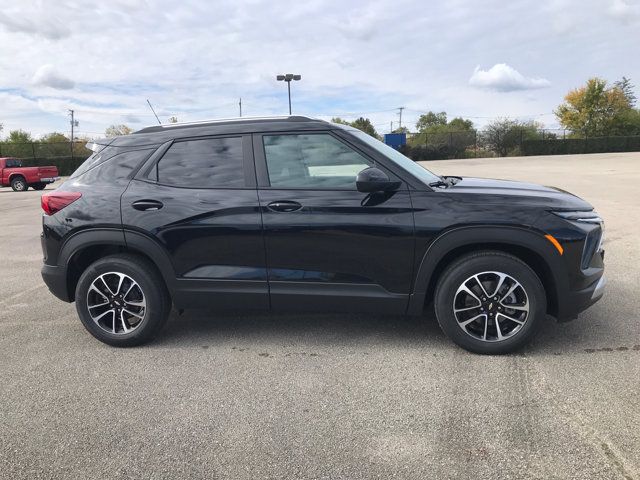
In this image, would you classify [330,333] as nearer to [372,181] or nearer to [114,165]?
[372,181]

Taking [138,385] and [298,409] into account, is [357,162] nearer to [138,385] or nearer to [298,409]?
[298,409]

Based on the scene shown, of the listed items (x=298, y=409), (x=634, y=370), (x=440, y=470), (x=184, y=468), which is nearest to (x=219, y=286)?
(x=298, y=409)

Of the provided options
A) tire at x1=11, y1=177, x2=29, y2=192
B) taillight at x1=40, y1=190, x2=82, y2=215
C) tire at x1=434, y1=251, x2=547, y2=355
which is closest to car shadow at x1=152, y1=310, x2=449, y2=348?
tire at x1=434, y1=251, x2=547, y2=355

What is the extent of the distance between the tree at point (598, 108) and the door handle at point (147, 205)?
69171 mm

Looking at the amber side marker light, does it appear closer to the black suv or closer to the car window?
the black suv

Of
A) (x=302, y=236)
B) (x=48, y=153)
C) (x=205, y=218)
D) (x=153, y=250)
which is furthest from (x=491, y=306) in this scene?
(x=48, y=153)

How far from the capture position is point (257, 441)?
2.71m

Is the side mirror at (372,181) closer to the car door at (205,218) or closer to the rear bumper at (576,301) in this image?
the car door at (205,218)

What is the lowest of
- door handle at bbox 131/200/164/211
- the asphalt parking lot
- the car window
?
the asphalt parking lot

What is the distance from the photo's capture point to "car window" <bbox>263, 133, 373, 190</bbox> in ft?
12.2

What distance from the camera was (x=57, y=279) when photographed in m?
4.08

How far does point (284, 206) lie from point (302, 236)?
0.86ft

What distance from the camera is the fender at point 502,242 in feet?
11.2

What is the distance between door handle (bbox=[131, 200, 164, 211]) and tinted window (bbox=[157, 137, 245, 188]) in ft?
0.60
